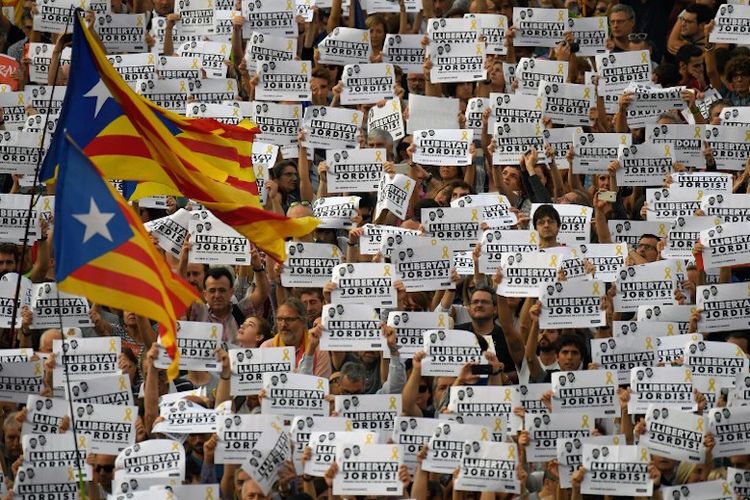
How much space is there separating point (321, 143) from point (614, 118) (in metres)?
2.37

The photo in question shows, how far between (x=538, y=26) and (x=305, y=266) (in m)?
3.84

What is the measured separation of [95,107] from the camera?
1680 centimetres

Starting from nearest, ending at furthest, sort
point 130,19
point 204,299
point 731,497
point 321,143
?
point 731,497 < point 204,299 < point 321,143 < point 130,19

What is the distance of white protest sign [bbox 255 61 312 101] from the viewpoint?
771 inches

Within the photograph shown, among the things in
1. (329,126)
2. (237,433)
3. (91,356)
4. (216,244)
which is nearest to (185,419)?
(237,433)

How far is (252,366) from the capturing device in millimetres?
16172

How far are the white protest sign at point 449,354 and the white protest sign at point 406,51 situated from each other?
4379 millimetres

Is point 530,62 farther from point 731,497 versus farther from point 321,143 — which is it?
point 731,497

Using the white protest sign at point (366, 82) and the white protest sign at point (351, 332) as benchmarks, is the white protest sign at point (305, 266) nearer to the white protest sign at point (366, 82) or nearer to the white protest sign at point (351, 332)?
the white protest sign at point (351, 332)

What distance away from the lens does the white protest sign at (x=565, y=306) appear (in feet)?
54.7

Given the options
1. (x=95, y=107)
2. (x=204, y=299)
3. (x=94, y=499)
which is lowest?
(x=94, y=499)

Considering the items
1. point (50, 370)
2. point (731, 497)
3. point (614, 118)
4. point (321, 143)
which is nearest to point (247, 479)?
point (50, 370)

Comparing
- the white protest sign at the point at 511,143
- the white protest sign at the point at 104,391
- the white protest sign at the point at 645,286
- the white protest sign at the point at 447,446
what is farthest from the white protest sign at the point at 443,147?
the white protest sign at the point at 447,446

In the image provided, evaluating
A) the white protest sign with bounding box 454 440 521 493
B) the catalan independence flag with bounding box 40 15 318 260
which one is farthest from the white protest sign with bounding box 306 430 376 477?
the catalan independence flag with bounding box 40 15 318 260
